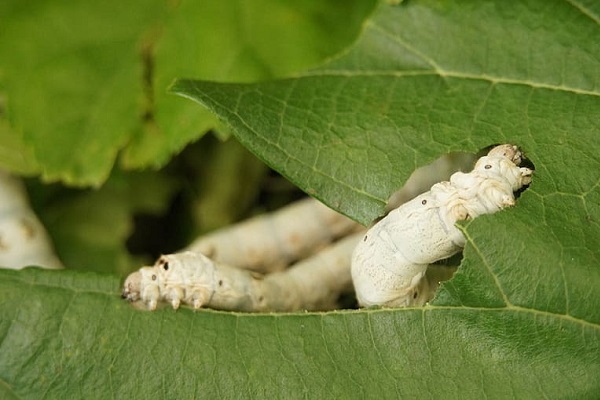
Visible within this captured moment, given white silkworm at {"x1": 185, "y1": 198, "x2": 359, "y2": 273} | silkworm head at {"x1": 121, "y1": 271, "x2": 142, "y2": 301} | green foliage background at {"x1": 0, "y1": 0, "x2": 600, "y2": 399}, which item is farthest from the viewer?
white silkworm at {"x1": 185, "y1": 198, "x2": 359, "y2": 273}

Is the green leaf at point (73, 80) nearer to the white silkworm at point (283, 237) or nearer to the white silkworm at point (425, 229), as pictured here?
the white silkworm at point (283, 237)

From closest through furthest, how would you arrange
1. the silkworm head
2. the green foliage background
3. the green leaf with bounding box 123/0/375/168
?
the green foliage background, the silkworm head, the green leaf with bounding box 123/0/375/168

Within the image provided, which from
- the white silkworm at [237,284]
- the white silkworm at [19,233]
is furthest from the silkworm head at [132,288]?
the white silkworm at [19,233]

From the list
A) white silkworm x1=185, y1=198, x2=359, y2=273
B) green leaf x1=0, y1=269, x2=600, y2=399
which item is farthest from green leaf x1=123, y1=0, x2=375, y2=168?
green leaf x1=0, y1=269, x2=600, y2=399

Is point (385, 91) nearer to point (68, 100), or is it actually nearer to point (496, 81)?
point (496, 81)

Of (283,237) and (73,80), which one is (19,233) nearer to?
(73,80)

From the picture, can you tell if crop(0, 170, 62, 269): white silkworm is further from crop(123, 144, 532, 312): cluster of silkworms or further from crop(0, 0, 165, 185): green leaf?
crop(123, 144, 532, 312): cluster of silkworms
